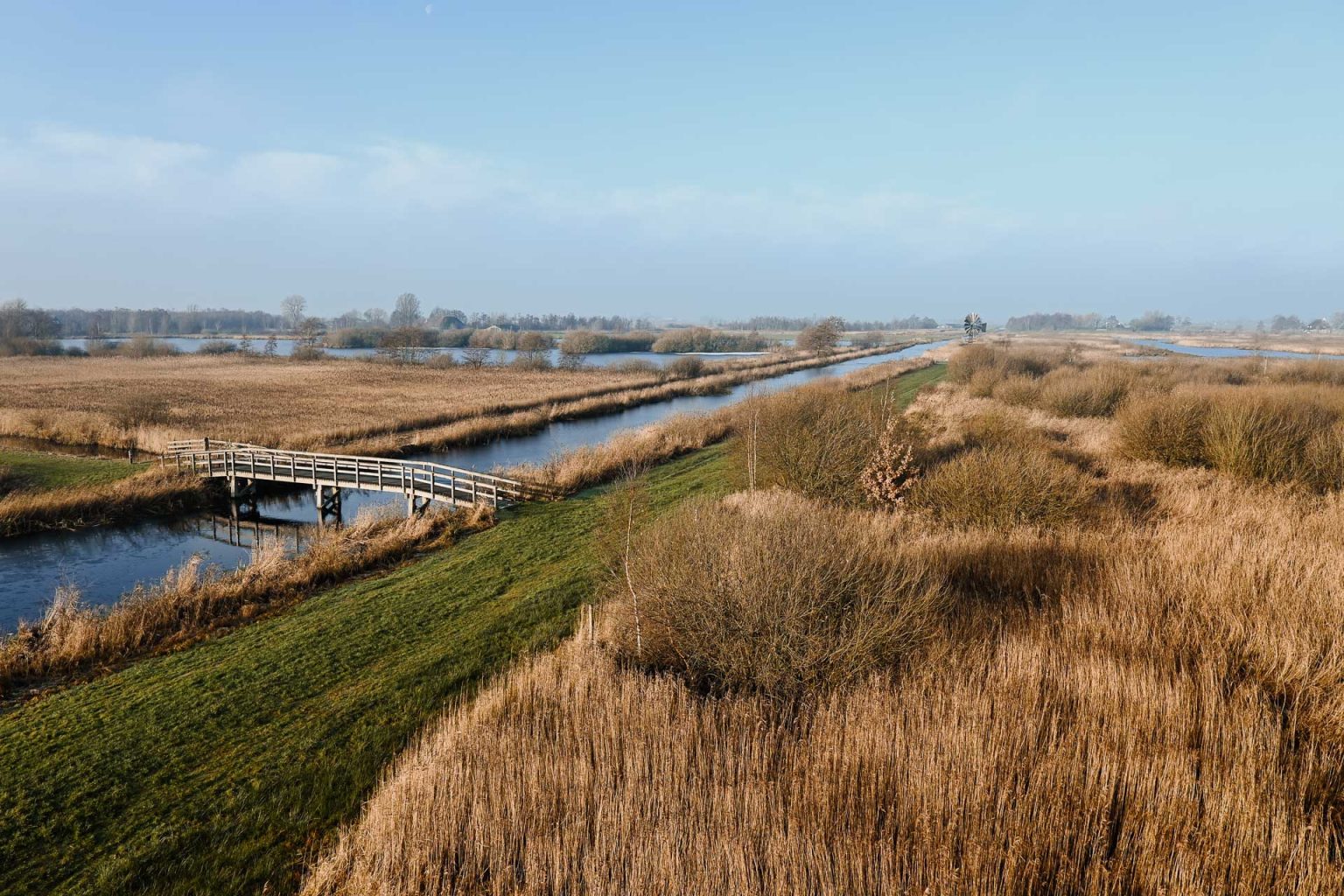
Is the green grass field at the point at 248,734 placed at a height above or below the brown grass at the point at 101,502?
below

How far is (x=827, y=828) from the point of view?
167 inches

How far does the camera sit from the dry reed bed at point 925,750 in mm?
3840

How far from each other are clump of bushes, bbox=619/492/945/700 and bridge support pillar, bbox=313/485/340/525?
17919mm

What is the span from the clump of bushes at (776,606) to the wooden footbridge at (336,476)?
13432 millimetres

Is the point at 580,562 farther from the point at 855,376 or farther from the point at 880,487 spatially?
the point at 855,376

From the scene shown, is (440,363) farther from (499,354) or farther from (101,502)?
(101,502)

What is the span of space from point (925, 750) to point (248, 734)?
26.4 feet

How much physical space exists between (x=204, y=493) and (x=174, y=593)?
1243 centimetres

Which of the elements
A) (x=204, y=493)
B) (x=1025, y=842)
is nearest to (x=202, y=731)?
(x=1025, y=842)

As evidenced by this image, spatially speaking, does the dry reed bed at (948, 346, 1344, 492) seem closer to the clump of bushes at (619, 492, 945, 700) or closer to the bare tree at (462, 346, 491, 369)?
the clump of bushes at (619, 492, 945, 700)

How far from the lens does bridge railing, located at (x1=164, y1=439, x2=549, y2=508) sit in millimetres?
20812

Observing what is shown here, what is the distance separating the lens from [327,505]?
23.2 metres

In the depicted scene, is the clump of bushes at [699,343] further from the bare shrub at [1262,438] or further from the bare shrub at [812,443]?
the bare shrub at [1262,438]

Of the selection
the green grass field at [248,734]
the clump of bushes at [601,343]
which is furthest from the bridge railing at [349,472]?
the clump of bushes at [601,343]
